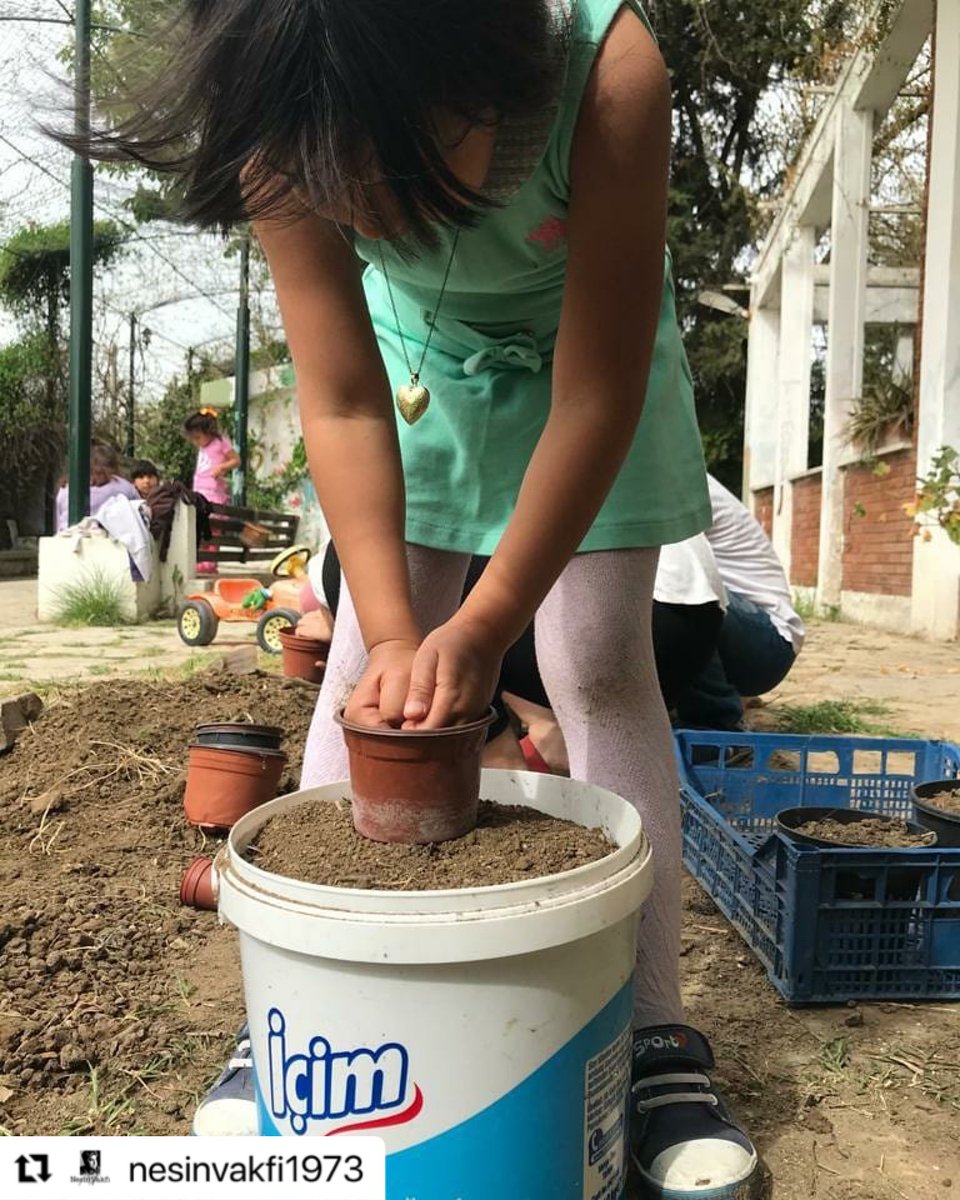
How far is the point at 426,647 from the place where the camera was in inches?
42.3

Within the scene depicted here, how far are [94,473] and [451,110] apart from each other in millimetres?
8462

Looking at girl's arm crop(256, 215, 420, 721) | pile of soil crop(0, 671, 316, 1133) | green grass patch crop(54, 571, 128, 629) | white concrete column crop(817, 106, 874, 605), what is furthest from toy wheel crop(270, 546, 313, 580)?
girl's arm crop(256, 215, 420, 721)

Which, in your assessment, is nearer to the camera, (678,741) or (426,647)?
(426,647)

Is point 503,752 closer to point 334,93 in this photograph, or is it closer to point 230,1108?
point 230,1108

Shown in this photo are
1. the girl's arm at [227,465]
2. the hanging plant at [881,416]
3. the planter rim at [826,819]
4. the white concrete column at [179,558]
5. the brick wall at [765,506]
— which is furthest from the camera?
the brick wall at [765,506]

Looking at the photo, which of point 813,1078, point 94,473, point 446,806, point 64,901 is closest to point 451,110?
point 446,806

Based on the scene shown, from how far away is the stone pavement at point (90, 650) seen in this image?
489 cm

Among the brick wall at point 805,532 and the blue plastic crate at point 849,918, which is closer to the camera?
the blue plastic crate at point 849,918

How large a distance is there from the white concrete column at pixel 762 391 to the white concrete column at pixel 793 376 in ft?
3.91

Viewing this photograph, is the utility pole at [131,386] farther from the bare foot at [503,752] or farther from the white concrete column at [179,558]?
the bare foot at [503,752]

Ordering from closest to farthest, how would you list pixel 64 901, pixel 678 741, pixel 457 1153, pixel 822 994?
pixel 457 1153 → pixel 822 994 → pixel 64 901 → pixel 678 741

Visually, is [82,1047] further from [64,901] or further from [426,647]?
[426,647]

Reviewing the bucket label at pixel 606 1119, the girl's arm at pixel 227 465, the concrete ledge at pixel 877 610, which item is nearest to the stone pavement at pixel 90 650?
the girl's arm at pixel 227 465

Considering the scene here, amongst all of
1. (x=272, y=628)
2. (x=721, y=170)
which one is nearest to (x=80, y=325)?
(x=272, y=628)
